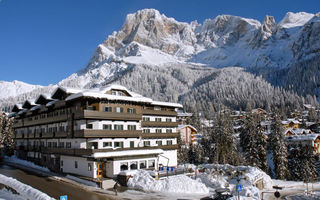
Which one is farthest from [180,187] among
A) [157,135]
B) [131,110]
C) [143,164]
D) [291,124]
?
[291,124]

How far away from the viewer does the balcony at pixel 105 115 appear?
137 feet

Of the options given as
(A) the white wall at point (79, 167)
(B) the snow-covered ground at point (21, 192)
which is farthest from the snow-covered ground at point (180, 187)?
(A) the white wall at point (79, 167)

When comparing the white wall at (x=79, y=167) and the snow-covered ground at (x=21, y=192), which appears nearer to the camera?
the snow-covered ground at (x=21, y=192)

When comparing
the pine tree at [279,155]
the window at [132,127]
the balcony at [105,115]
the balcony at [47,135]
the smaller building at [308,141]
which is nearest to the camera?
the balcony at [105,115]

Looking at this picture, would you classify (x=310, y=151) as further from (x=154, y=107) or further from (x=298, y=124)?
(x=298, y=124)

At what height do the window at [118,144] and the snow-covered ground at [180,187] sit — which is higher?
the window at [118,144]

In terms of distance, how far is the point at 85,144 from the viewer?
143 feet

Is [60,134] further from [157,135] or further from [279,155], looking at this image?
[279,155]

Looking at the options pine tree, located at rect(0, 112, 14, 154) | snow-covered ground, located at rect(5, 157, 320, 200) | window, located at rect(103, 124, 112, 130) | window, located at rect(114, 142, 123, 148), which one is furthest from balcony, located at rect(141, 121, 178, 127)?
pine tree, located at rect(0, 112, 14, 154)

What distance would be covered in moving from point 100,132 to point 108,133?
1.41 meters

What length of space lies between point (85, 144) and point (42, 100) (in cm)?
2003

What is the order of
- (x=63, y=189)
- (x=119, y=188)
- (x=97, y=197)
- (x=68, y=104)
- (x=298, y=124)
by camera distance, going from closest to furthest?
(x=97, y=197), (x=63, y=189), (x=119, y=188), (x=68, y=104), (x=298, y=124)

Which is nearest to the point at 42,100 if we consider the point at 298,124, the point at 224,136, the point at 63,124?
the point at 63,124

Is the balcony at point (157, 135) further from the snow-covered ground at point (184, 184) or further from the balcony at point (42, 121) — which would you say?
the balcony at point (42, 121)
